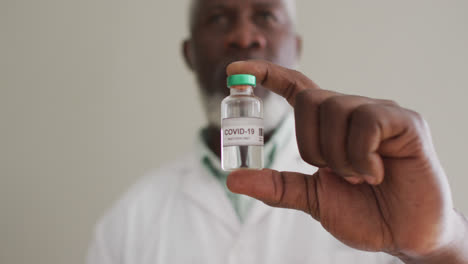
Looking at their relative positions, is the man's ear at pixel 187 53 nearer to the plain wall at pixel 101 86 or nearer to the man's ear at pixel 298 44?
the plain wall at pixel 101 86

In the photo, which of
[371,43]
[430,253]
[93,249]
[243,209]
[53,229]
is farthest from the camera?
→ [53,229]

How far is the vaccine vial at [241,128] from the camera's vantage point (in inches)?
31.4

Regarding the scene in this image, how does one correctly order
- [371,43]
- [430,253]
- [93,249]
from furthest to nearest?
[371,43]
[93,249]
[430,253]

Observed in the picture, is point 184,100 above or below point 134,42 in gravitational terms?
A: below

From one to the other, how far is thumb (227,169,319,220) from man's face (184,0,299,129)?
0.77m

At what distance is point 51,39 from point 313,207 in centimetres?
197

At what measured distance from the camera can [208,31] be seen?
1572 millimetres

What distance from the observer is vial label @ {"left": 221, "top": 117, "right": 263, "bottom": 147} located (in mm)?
796

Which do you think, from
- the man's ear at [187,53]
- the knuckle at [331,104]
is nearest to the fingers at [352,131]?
Answer: the knuckle at [331,104]

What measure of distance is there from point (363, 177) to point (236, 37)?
986mm

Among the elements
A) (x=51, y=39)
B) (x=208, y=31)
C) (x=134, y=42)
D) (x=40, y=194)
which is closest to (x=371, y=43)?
(x=208, y=31)

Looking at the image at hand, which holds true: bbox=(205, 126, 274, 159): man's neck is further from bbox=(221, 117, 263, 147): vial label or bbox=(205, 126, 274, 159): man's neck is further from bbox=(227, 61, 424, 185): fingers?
bbox=(227, 61, 424, 185): fingers

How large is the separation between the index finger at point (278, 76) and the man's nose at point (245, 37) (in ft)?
2.14

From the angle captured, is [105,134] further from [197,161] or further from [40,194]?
[197,161]
